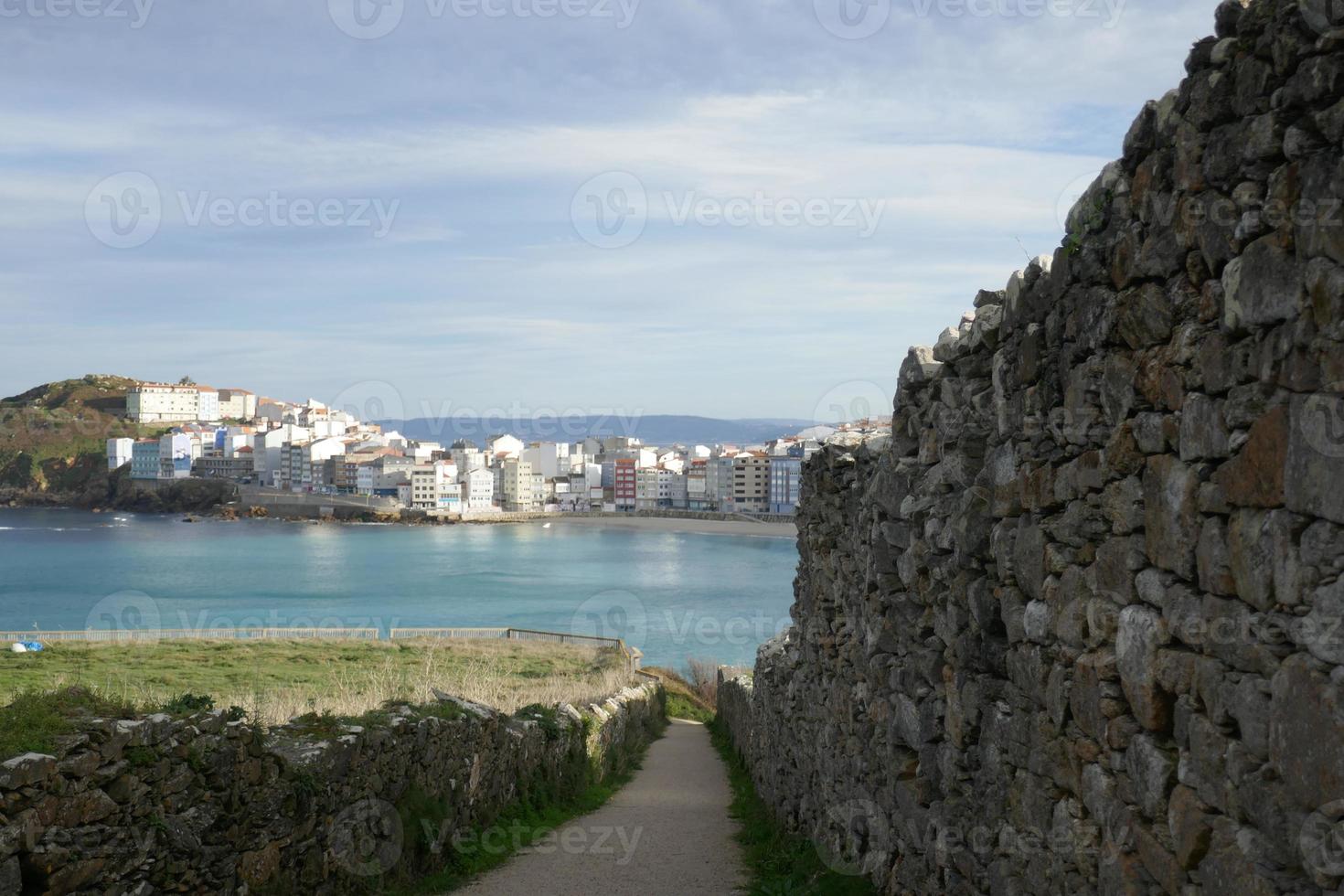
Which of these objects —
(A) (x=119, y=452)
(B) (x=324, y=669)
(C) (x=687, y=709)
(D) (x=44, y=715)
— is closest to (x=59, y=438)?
(A) (x=119, y=452)

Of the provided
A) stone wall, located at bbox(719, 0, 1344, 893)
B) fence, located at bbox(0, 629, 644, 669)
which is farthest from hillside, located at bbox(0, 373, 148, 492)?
stone wall, located at bbox(719, 0, 1344, 893)

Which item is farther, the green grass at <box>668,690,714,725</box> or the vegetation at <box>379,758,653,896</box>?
the green grass at <box>668,690,714,725</box>

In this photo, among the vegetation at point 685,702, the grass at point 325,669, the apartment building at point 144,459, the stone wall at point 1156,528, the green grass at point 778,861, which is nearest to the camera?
the stone wall at point 1156,528

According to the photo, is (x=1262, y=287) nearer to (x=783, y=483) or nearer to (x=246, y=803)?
(x=246, y=803)

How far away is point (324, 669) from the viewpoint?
25.4 m

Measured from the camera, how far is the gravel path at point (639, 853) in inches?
329

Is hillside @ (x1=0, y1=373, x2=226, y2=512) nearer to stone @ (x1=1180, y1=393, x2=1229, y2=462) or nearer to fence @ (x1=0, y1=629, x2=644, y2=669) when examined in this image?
fence @ (x1=0, y1=629, x2=644, y2=669)

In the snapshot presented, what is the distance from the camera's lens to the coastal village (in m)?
127

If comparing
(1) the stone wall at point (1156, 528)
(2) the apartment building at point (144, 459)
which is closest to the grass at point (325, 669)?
(1) the stone wall at point (1156, 528)

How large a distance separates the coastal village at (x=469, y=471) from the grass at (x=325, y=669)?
289 feet

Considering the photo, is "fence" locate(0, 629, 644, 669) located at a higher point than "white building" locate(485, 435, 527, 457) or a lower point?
lower

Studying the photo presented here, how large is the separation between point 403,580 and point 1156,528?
273 feet

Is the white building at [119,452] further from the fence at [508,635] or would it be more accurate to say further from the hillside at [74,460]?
the fence at [508,635]

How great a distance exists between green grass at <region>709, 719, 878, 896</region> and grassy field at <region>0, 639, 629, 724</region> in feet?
10.8
